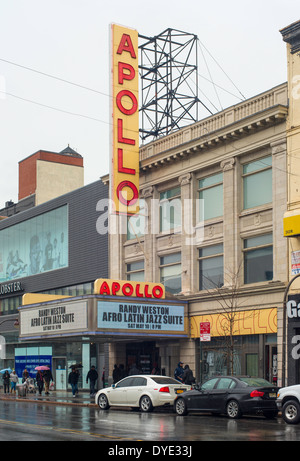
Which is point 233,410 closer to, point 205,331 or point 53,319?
point 205,331

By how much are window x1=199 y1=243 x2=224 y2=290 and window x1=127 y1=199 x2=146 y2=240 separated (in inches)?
201

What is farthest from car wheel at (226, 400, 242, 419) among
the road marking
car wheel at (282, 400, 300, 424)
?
the road marking

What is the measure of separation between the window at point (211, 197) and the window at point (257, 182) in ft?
5.92

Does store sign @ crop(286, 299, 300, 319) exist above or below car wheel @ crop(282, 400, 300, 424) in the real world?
above

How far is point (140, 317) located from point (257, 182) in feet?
29.2

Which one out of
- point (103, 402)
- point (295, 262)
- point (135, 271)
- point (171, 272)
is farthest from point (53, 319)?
point (295, 262)

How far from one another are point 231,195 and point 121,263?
10.7 m

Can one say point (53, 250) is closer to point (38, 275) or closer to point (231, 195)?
point (38, 275)

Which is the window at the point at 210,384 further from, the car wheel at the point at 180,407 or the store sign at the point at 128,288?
the store sign at the point at 128,288

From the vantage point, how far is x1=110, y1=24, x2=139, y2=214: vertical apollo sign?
125 feet

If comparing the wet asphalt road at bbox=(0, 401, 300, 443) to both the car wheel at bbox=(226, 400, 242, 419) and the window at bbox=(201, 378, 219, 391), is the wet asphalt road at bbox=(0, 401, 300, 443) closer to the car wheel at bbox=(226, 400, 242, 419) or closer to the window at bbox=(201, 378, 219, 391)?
the car wheel at bbox=(226, 400, 242, 419)

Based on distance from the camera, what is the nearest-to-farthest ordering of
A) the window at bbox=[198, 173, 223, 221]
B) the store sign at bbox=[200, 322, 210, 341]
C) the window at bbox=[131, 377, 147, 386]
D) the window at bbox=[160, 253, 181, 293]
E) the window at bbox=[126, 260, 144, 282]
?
the window at bbox=[131, 377, 147, 386] → the store sign at bbox=[200, 322, 210, 341] → the window at bbox=[198, 173, 223, 221] → the window at bbox=[160, 253, 181, 293] → the window at bbox=[126, 260, 144, 282]

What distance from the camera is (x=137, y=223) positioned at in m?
42.1
